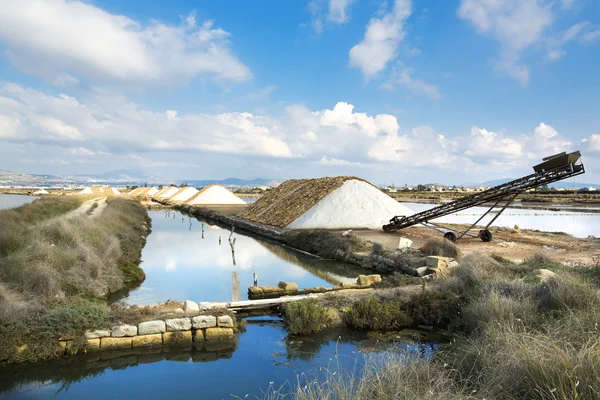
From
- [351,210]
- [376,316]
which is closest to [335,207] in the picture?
[351,210]

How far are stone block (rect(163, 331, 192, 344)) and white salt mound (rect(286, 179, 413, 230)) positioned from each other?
11.4 meters

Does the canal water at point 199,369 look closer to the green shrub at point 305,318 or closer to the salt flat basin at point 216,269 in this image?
the green shrub at point 305,318

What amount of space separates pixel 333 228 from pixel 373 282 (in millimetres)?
8411

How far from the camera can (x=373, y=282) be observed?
26.4 ft

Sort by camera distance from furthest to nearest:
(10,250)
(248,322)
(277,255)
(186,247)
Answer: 1. (186,247)
2. (277,255)
3. (10,250)
4. (248,322)

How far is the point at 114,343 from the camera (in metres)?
5.24

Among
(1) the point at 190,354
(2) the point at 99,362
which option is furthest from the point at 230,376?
(2) the point at 99,362

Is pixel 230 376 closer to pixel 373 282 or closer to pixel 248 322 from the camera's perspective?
pixel 248 322

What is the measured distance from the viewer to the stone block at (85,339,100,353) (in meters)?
5.12

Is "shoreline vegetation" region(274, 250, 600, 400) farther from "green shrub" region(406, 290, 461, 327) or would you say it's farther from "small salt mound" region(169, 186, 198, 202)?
"small salt mound" region(169, 186, 198, 202)

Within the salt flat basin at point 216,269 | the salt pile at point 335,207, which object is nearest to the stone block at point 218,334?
the salt flat basin at point 216,269

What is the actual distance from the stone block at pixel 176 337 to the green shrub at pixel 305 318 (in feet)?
A: 4.43

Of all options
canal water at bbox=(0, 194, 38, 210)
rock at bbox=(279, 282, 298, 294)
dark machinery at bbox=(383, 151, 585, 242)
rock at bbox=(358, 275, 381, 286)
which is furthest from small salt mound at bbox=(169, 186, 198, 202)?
rock at bbox=(358, 275, 381, 286)

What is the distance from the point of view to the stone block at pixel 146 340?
5332mm
